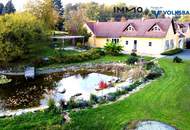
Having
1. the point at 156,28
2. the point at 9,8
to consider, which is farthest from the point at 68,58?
the point at 9,8

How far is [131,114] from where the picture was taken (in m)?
17.6

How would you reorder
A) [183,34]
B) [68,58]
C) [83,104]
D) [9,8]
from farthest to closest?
[9,8] < [183,34] < [68,58] < [83,104]

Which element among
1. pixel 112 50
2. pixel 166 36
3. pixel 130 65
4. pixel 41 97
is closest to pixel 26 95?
pixel 41 97

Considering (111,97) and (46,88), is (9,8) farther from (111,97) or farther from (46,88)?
(111,97)

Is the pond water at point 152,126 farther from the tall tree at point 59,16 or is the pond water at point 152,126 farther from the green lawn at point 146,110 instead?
the tall tree at point 59,16

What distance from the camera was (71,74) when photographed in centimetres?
3262

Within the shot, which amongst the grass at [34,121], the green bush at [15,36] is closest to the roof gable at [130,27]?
the green bush at [15,36]

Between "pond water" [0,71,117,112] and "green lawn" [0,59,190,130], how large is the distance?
395 cm

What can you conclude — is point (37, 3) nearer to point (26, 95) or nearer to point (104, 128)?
point (26, 95)

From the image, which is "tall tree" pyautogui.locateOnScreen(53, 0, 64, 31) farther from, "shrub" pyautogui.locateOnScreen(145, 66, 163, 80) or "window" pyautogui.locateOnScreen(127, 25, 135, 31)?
"shrub" pyautogui.locateOnScreen(145, 66, 163, 80)

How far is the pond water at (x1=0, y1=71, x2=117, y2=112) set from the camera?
2211 centimetres

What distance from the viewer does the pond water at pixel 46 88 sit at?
22.1 m

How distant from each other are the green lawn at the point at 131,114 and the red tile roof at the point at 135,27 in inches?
879

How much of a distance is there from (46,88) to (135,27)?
24344 millimetres
